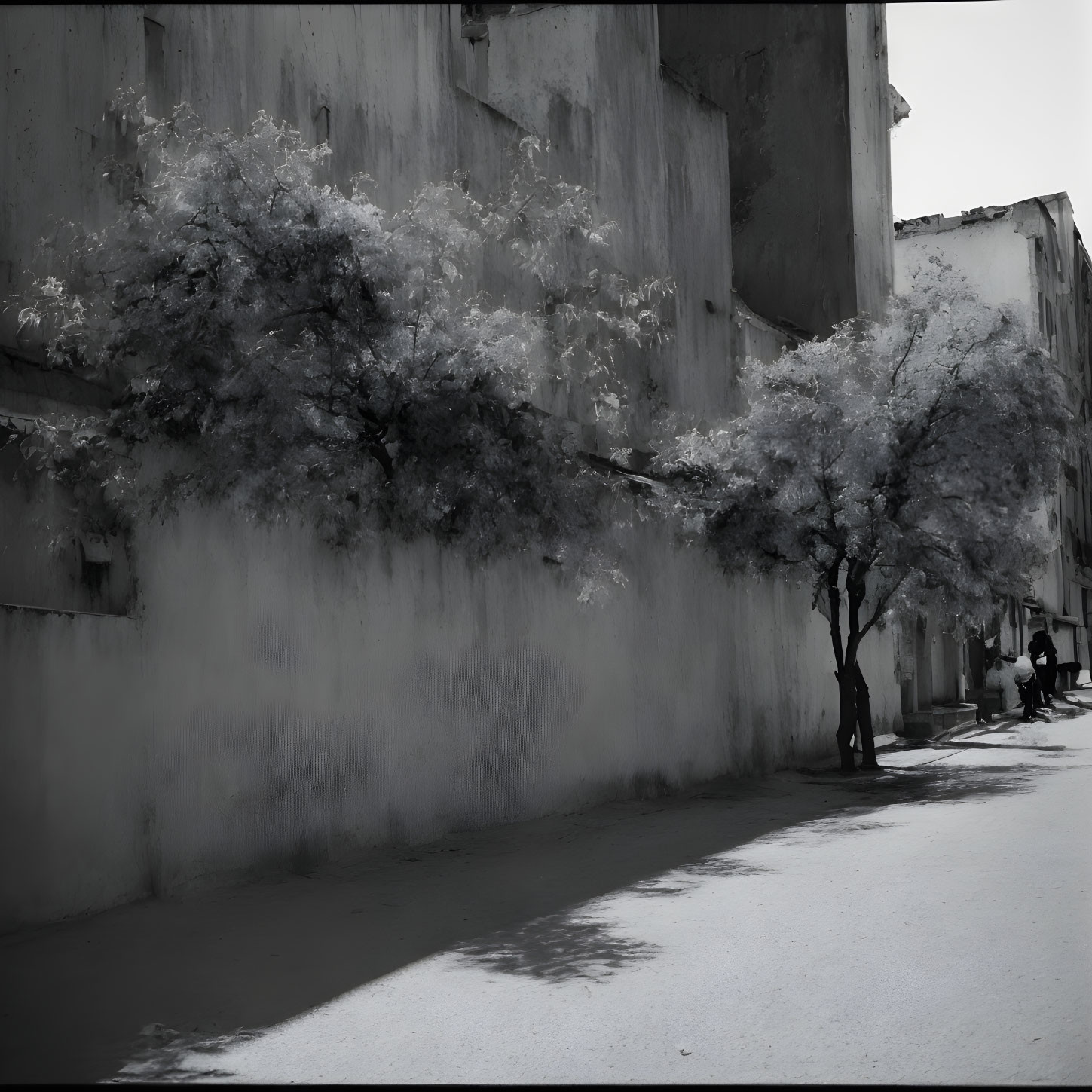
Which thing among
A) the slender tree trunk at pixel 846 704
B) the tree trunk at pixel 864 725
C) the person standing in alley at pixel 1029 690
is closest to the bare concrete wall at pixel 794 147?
the slender tree trunk at pixel 846 704

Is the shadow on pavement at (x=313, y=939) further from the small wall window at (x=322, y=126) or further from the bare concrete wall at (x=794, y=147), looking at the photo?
the bare concrete wall at (x=794, y=147)

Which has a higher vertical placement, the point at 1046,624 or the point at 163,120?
the point at 163,120

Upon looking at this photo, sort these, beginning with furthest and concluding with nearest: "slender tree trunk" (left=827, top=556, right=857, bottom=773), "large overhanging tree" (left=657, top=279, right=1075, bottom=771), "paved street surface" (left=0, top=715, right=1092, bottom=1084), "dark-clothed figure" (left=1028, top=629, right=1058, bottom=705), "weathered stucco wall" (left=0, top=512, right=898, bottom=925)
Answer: "dark-clothed figure" (left=1028, top=629, right=1058, bottom=705) < "slender tree trunk" (left=827, top=556, right=857, bottom=773) < "large overhanging tree" (left=657, top=279, right=1075, bottom=771) < "weathered stucco wall" (left=0, top=512, right=898, bottom=925) < "paved street surface" (left=0, top=715, right=1092, bottom=1084)

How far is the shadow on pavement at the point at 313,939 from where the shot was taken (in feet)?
18.8

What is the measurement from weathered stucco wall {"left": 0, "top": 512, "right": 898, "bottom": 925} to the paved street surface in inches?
14.6

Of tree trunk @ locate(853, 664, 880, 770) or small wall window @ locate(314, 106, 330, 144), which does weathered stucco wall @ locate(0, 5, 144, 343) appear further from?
tree trunk @ locate(853, 664, 880, 770)

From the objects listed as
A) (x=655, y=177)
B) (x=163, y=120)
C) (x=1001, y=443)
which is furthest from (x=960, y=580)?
(x=163, y=120)

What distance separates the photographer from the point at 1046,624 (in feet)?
133

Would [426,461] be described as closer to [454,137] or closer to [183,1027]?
[454,137]

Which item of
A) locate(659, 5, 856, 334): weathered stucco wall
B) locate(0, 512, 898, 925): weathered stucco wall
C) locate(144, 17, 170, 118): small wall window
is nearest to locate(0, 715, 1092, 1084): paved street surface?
locate(0, 512, 898, 925): weathered stucco wall

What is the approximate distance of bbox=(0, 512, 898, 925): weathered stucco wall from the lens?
24.3 feet

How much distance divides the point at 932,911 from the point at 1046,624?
3523 centimetres

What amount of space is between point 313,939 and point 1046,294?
37.7 meters

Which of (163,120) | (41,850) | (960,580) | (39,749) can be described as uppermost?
(163,120)
